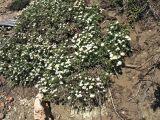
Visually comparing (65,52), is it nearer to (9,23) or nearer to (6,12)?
(9,23)

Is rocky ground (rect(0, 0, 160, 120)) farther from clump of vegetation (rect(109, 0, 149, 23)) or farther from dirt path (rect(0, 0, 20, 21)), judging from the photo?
dirt path (rect(0, 0, 20, 21))

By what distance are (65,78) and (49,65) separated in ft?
2.55

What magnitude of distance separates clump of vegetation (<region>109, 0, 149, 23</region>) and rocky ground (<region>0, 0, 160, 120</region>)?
0.56 ft

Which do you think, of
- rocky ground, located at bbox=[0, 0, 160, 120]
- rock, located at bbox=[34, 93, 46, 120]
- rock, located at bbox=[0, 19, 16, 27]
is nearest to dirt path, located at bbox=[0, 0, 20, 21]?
rock, located at bbox=[0, 19, 16, 27]

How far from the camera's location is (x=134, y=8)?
426 inches

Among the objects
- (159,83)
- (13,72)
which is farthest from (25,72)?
(159,83)

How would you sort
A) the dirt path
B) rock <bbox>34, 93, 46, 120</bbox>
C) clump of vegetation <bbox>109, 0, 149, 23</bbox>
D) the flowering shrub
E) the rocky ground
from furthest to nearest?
the dirt path
clump of vegetation <bbox>109, 0, 149, 23</bbox>
rock <bbox>34, 93, 46, 120</bbox>
the flowering shrub
the rocky ground

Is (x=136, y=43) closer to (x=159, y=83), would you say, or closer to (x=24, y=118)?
(x=159, y=83)

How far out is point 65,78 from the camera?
33.7ft

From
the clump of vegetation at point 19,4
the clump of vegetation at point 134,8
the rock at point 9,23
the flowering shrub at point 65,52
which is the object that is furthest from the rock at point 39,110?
the clump of vegetation at point 19,4

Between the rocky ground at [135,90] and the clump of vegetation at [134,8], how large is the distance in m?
0.17

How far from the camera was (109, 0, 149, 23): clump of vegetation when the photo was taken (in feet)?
35.0

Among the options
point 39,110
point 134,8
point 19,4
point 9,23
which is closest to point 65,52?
A: point 39,110

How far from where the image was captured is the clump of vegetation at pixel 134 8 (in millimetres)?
10664
